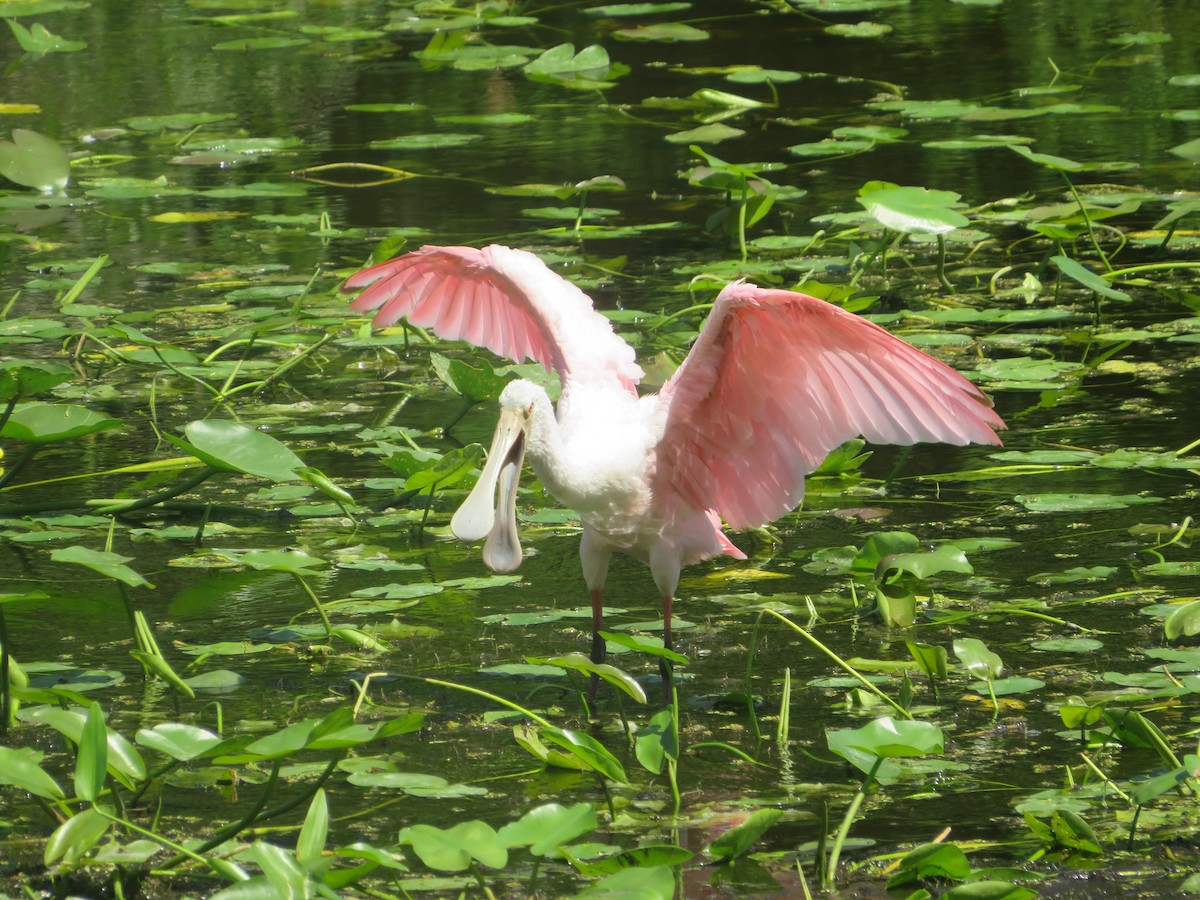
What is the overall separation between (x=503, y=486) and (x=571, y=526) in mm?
909

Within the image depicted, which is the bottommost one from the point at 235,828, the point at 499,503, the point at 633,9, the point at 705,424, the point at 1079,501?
the point at 1079,501

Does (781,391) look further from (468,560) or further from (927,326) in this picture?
(927,326)

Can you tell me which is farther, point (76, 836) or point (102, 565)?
point (102, 565)

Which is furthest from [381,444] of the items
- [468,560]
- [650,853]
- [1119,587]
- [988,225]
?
[988,225]

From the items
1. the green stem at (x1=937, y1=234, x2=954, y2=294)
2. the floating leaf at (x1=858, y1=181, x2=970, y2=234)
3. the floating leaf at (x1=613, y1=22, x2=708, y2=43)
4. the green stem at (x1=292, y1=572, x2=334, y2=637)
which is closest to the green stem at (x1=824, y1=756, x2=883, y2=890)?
the green stem at (x1=292, y1=572, x2=334, y2=637)

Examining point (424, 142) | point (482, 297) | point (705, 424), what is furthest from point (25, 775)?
point (424, 142)

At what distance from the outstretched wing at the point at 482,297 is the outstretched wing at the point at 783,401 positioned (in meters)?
0.40

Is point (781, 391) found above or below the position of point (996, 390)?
above

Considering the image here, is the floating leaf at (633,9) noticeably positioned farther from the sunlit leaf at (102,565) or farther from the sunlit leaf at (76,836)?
the sunlit leaf at (76,836)

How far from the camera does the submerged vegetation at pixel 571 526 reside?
297 cm

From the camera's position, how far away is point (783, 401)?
12.9ft

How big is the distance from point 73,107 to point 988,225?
4.85 meters

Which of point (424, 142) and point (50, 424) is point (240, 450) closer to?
point (50, 424)

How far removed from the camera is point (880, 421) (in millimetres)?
3811
